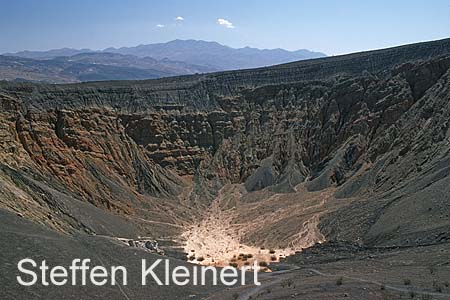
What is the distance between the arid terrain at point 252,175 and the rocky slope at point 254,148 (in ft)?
0.57

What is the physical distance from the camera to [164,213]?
5166 centimetres

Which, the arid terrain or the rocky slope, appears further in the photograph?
the rocky slope

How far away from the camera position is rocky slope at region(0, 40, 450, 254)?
40.1 meters

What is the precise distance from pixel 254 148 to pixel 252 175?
420 centimetres

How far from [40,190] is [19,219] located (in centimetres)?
1111

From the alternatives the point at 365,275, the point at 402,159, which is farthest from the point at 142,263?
the point at 402,159

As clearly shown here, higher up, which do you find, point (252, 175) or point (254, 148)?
point (254, 148)

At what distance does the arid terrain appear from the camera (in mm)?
25312

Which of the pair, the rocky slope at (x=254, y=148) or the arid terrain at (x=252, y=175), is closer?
the arid terrain at (x=252, y=175)

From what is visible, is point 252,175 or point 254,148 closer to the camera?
point 252,175

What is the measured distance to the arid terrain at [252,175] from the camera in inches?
997

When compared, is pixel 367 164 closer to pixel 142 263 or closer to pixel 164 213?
pixel 164 213

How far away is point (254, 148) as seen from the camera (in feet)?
209

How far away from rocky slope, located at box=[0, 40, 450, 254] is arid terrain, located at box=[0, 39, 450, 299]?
173 millimetres
